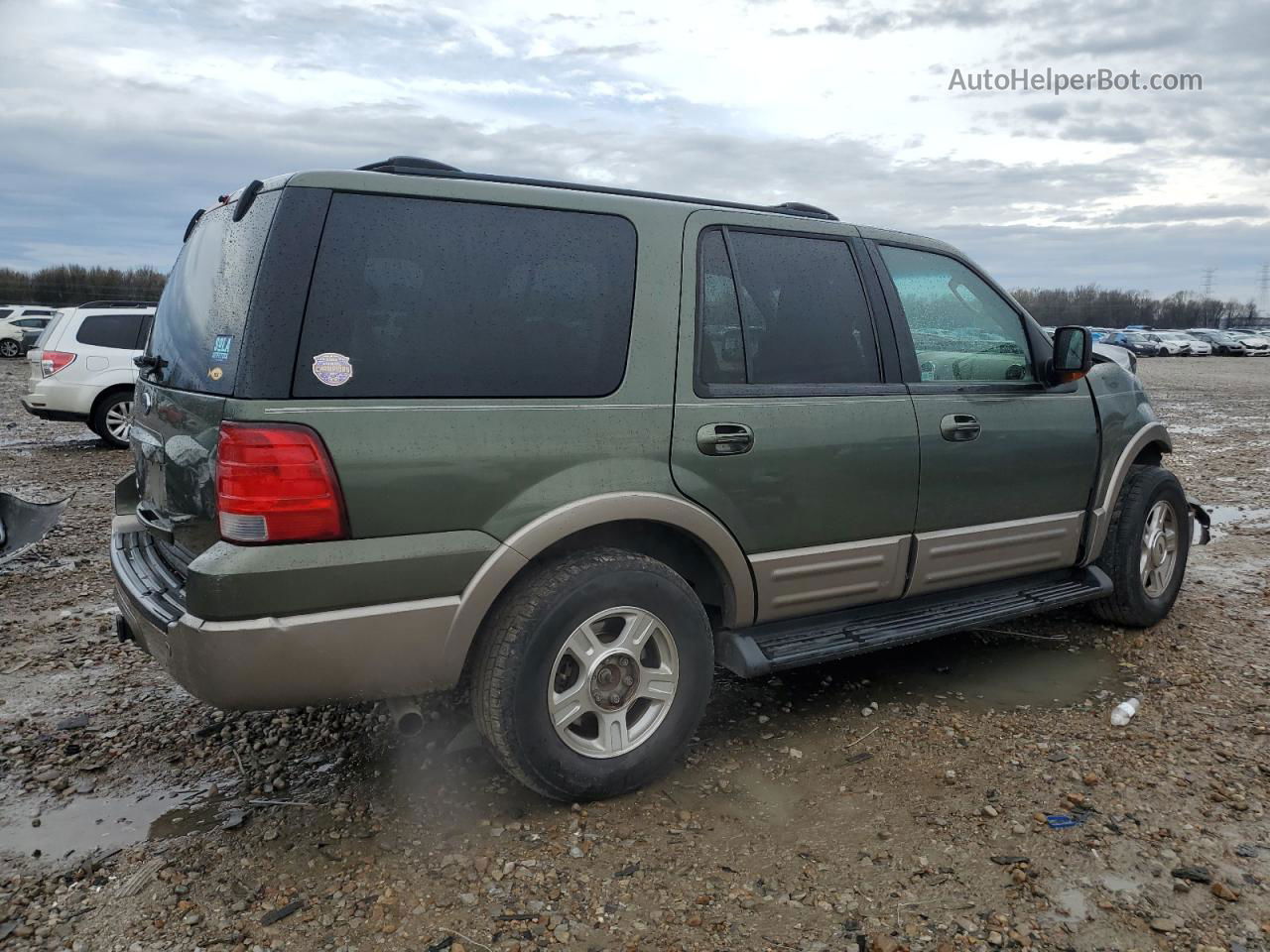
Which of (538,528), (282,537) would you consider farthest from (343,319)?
(538,528)

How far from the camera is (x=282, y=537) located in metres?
2.74

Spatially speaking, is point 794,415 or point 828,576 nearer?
point 794,415

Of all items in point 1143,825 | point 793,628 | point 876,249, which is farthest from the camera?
point 876,249

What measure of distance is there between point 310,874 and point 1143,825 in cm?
256

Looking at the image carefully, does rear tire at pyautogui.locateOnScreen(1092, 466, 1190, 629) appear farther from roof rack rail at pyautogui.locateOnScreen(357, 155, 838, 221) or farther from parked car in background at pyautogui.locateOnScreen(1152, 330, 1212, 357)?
parked car in background at pyautogui.locateOnScreen(1152, 330, 1212, 357)

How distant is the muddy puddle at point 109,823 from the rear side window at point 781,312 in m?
2.20

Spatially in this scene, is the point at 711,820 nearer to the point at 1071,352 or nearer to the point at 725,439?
the point at 725,439

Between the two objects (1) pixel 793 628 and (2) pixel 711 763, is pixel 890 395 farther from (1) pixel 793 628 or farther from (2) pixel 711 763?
(2) pixel 711 763

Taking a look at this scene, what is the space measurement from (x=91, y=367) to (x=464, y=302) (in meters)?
11.1

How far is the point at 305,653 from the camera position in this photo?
2795mm

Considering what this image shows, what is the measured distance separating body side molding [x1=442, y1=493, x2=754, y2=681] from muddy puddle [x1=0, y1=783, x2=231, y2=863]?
104cm

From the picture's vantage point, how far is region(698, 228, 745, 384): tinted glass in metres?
3.49

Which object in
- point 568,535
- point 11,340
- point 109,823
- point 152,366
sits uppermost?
point 152,366

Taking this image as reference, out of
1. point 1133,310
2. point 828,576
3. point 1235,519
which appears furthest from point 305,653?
point 1133,310
